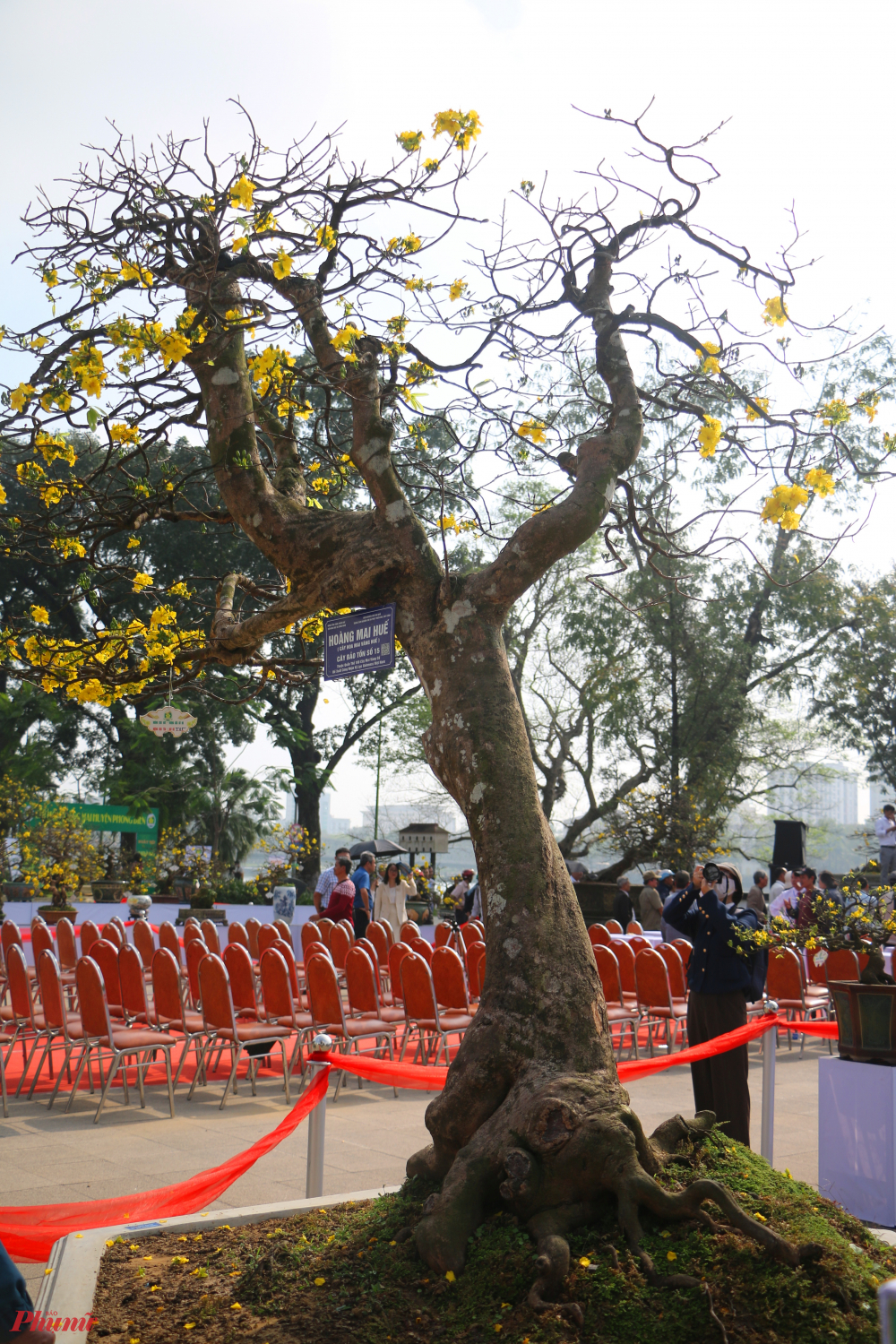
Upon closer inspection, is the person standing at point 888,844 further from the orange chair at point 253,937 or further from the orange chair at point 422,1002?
the orange chair at point 422,1002

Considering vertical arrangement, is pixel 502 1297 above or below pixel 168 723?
below

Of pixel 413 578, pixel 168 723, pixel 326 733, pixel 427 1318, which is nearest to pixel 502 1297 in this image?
pixel 427 1318

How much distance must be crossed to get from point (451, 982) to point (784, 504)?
15.7 ft

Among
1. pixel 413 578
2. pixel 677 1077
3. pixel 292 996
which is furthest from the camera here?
pixel 677 1077

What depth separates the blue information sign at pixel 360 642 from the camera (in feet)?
13.3

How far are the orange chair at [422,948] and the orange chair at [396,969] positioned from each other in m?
0.12

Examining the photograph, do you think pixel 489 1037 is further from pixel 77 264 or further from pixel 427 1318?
pixel 77 264

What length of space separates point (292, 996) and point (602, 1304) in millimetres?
4930

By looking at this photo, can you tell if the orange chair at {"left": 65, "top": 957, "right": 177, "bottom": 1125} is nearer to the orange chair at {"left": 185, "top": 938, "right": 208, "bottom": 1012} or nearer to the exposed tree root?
the orange chair at {"left": 185, "top": 938, "right": 208, "bottom": 1012}

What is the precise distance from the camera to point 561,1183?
285 cm

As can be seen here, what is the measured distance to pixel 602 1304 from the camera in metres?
2.52

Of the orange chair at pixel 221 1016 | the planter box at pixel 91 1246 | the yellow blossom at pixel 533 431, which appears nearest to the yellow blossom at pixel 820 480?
the yellow blossom at pixel 533 431

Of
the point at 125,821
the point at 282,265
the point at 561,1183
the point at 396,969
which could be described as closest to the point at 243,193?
the point at 282,265

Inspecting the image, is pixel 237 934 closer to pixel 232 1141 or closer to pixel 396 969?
pixel 396 969
